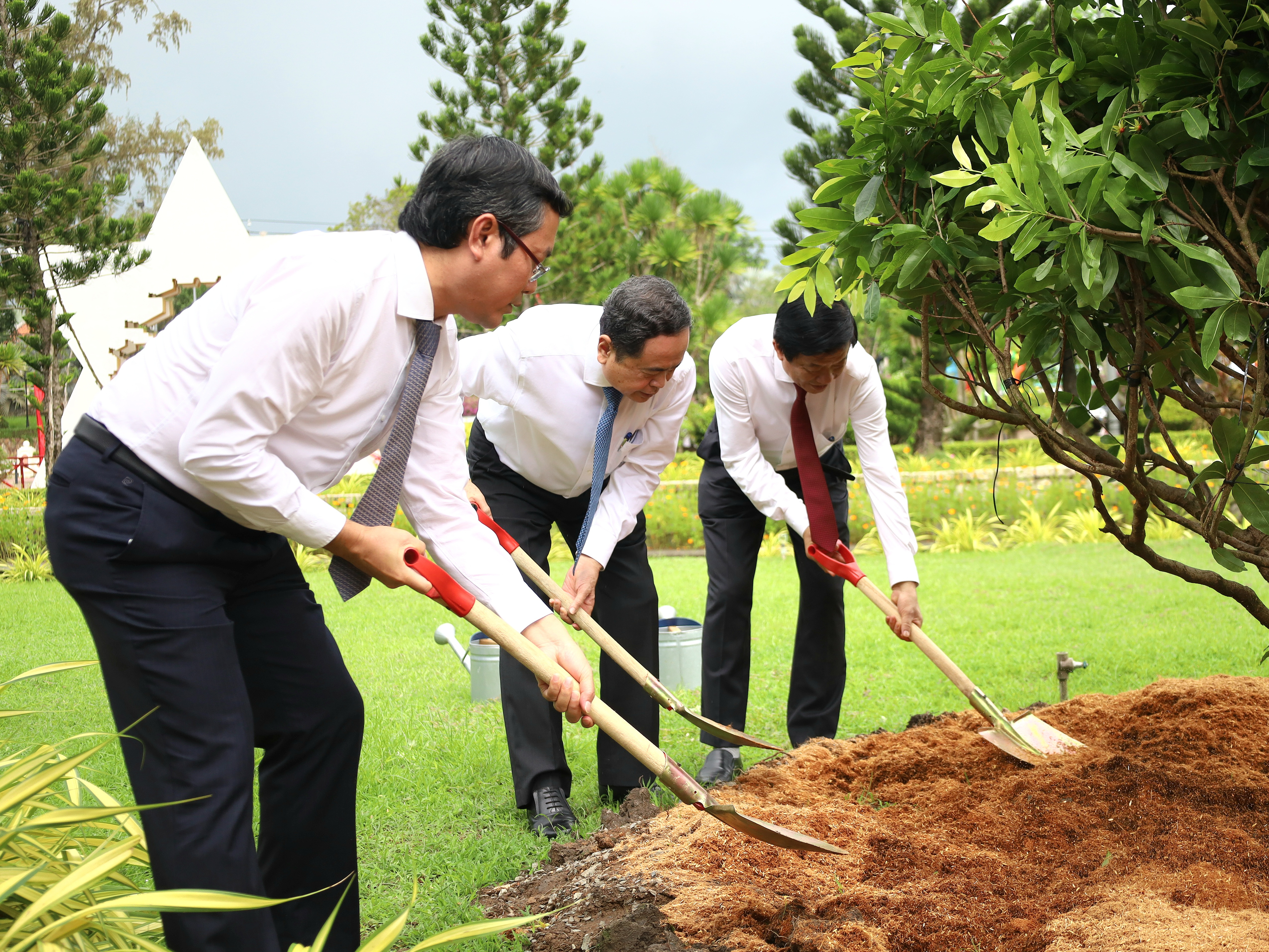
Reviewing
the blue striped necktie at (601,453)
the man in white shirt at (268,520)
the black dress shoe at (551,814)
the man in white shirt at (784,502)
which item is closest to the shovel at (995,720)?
the man in white shirt at (784,502)

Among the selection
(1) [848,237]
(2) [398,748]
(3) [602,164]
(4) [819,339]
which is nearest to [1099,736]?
(4) [819,339]

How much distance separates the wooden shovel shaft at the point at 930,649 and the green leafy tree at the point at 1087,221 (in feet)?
2.64

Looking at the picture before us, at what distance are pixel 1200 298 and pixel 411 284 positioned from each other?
4.57ft

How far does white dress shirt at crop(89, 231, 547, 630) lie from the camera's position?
163 cm

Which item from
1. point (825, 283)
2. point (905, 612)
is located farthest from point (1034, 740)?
point (825, 283)

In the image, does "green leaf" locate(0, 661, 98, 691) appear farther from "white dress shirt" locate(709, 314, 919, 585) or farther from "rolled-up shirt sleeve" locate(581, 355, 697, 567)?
"white dress shirt" locate(709, 314, 919, 585)

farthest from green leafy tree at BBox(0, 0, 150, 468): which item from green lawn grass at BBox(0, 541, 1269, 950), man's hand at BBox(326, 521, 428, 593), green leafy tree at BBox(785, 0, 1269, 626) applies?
green leafy tree at BBox(785, 0, 1269, 626)

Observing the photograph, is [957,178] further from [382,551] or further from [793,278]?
A: [382,551]

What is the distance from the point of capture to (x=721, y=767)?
3475 mm

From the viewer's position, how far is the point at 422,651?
227 inches

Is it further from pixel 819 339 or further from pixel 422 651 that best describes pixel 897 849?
pixel 422 651

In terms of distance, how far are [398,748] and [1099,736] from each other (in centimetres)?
255

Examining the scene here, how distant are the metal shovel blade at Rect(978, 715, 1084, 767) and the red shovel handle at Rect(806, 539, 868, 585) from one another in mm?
634

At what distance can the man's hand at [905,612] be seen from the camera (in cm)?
329
